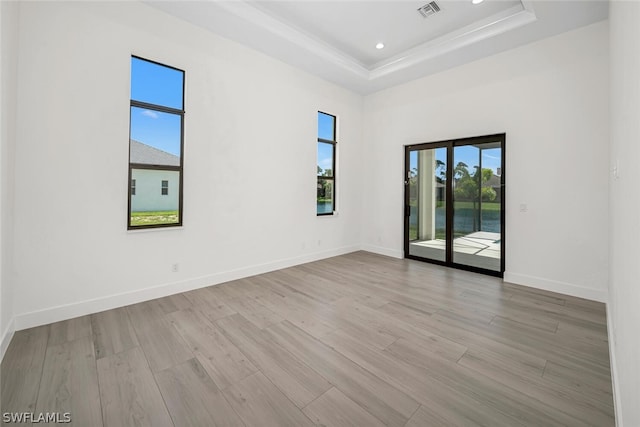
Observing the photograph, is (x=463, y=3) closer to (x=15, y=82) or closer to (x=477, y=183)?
(x=477, y=183)

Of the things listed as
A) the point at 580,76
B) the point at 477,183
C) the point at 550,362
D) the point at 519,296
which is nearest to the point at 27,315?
the point at 550,362

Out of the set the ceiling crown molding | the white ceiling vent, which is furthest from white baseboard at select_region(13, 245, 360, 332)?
the white ceiling vent

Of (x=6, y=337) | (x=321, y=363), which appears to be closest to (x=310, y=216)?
(x=321, y=363)

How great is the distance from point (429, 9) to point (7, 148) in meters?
4.92

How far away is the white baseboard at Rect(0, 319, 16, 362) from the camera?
84.9 inches

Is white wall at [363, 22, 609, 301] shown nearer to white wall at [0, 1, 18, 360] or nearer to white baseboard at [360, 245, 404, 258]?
white baseboard at [360, 245, 404, 258]

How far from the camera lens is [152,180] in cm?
337

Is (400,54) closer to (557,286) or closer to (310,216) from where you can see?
(310,216)

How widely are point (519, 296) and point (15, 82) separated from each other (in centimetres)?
599

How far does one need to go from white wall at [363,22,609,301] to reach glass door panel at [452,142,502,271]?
192mm

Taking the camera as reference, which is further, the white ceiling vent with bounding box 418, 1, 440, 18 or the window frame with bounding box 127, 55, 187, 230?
the white ceiling vent with bounding box 418, 1, 440, 18

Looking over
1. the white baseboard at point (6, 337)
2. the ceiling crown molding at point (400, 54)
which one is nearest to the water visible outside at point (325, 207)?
the ceiling crown molding at point (400, 54)

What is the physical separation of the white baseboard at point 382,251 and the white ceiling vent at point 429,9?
13.3ft

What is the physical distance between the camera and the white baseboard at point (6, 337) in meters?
2.16
